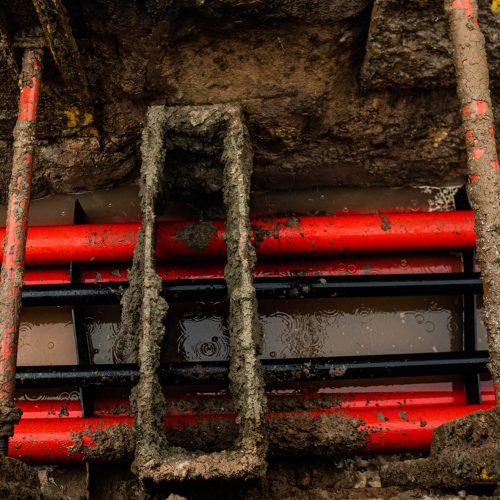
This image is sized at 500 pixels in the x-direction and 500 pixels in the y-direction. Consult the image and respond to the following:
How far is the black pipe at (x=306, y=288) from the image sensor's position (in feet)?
8.49

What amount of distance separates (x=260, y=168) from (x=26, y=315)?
1577 mm

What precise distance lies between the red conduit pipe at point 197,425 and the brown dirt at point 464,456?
2.05 ft

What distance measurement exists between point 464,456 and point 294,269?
4.98 ft

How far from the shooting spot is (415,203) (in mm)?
3170

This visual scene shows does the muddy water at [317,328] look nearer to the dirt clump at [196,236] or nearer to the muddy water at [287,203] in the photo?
the dirt clump at [196,236]

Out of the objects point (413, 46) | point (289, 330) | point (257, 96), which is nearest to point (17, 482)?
point (289, 330)

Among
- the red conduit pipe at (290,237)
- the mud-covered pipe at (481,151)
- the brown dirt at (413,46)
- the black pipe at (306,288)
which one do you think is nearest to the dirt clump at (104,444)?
the black pipe at (306,288)

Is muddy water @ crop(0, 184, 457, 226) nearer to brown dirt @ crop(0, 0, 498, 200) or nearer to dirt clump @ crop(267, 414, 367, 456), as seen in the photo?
brown dirt @ crop(0, 0, 498, 200)

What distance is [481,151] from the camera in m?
1.75

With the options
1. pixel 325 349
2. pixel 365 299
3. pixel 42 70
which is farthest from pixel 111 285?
pixel 365 299

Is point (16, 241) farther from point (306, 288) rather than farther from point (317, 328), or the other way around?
point (317, 328)

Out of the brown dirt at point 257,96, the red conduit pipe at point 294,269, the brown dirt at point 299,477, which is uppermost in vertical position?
the brown dirt at point 257,96

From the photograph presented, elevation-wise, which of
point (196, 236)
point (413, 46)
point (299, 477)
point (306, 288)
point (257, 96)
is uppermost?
point (413, 46)

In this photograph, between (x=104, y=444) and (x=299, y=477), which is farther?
(x=299, y=477)
